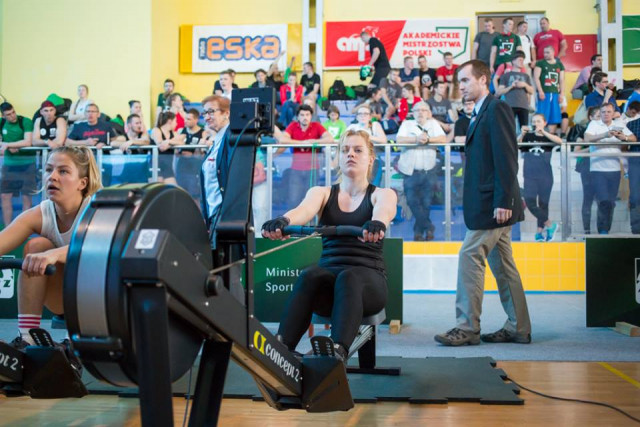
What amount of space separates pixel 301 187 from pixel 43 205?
14.2ft

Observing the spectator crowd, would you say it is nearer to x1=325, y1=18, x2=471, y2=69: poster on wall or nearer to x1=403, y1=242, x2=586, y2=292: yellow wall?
x1=403, y1=242, x2=586, y2=292: yellow wall

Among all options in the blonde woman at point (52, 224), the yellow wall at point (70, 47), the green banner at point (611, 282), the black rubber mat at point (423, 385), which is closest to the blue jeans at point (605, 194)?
the green banner at point (611, 282)

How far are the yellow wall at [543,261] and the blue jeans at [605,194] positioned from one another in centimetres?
42

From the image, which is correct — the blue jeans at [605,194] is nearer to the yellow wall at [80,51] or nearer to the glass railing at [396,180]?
the glass railing at [396,180]

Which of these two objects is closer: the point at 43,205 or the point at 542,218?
the point at 43,205

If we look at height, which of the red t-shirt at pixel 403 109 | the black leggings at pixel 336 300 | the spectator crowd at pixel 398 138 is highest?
the red t-shirt at pixel 403 109

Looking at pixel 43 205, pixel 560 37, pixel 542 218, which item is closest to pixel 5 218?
pixel 43 205

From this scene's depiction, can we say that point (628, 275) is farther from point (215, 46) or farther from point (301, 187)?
point (215, 46)

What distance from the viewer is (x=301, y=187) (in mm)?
7098

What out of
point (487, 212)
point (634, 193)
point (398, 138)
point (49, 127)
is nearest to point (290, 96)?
point (398, 138)

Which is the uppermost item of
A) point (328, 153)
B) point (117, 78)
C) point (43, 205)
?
point (117, 78)

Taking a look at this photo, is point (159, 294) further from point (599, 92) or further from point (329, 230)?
point (599, 92)

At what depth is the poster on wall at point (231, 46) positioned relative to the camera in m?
13.0

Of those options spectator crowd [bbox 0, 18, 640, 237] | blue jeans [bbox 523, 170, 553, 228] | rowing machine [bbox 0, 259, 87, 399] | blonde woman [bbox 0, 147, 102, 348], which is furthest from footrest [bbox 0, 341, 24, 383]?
blue jeans [bbox 523, 170, 553, 228]
